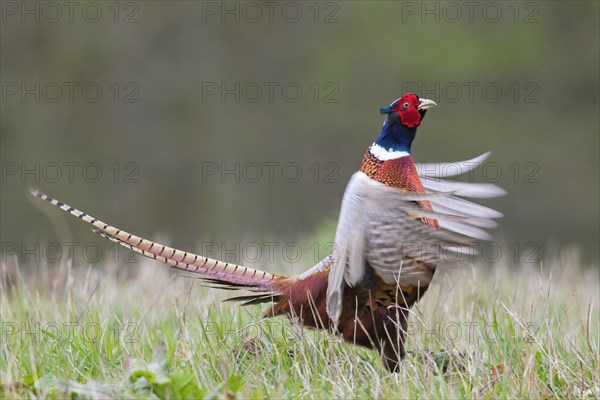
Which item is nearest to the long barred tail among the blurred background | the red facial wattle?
the red facial wattle

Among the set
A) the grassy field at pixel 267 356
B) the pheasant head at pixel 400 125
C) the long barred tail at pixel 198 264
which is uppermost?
the pheasant head at pixel 400 125

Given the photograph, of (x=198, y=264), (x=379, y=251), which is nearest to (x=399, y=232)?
(x=379, y=251)

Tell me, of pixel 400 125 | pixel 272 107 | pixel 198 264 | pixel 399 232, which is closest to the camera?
pixel 399 232

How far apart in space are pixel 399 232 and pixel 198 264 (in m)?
0.84

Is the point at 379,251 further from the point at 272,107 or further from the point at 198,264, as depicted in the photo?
the point at 272,107

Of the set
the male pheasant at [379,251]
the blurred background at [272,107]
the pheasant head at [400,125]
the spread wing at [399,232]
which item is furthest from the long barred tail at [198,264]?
the blurred background at [272,107]

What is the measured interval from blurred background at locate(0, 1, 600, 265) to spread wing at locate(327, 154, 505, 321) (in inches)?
225

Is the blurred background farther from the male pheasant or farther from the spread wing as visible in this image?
the spread wing

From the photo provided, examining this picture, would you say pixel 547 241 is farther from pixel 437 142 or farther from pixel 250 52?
pixel 250 52

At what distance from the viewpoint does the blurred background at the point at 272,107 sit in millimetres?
9312

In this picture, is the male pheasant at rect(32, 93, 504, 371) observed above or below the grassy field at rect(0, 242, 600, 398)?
above

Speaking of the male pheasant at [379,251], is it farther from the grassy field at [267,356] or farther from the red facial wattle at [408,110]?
the grassy field at [267,356]

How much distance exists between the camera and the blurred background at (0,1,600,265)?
931 cm

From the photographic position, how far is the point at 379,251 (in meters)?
3.19
